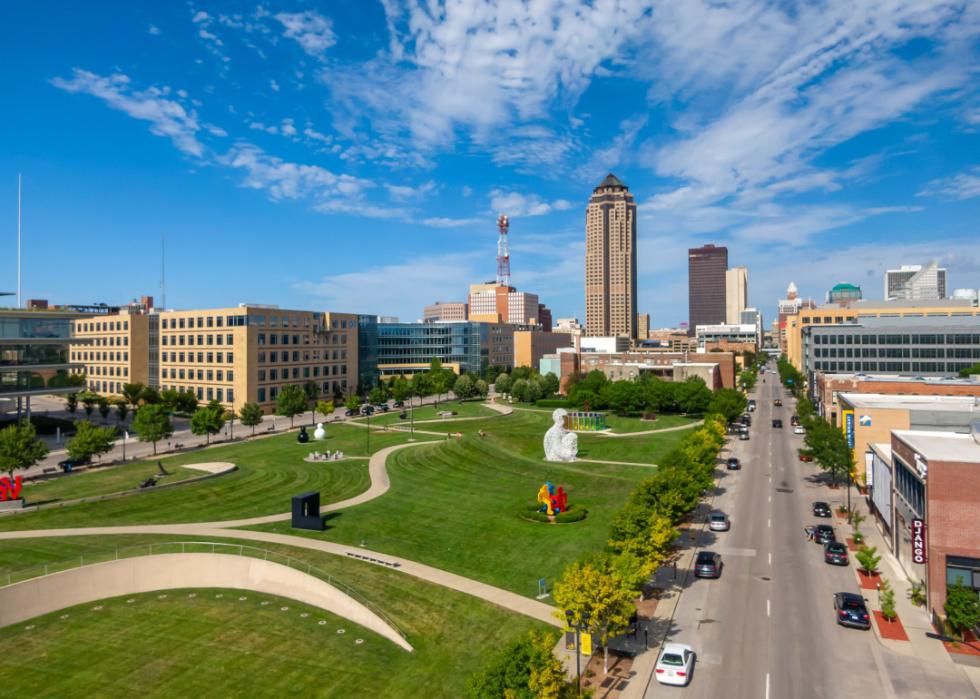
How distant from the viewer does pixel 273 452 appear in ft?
261

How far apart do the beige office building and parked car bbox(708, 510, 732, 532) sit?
8663 cm

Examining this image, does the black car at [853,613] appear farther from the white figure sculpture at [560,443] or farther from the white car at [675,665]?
the white figure sculpture at [560,443]

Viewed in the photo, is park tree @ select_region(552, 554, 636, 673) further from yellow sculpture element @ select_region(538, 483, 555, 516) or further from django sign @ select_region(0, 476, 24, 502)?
django sign @ select_region(0, 476, 24, 502)

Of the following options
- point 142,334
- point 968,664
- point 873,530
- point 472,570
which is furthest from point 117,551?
point 142,334

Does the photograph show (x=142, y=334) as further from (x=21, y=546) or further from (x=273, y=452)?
(x=21, y=546)

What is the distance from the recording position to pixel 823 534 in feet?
152

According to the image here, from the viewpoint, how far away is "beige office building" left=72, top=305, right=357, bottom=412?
113 meters

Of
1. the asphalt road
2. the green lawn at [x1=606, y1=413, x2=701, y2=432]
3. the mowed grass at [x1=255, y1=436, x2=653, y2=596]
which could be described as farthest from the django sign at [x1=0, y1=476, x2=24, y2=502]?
the green lawn at [x1=606, y1=413, x2=701, y2=432]

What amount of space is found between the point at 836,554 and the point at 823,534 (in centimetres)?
477

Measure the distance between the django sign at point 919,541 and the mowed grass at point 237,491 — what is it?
4540 centimetres

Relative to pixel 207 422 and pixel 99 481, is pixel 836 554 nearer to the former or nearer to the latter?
pixel 99 481

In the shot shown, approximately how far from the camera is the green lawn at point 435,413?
108 metres

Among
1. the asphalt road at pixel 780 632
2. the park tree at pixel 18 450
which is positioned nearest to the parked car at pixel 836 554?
the asphalt road at pixel 780 632

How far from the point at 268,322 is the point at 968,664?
111 m
